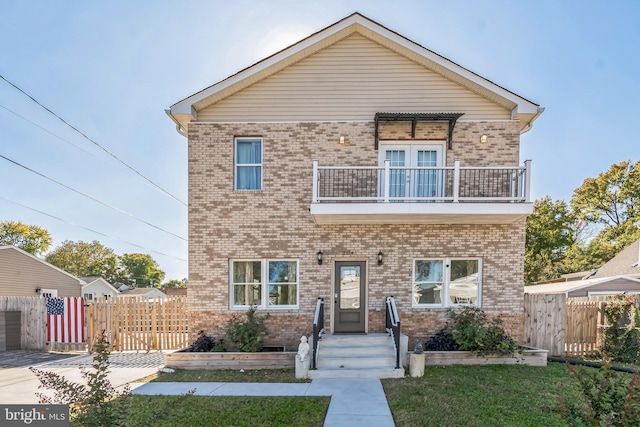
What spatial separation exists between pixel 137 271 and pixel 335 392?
84.7m

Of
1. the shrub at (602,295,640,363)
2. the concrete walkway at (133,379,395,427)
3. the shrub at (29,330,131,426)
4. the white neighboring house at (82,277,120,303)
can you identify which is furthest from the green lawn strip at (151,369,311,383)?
the white neighboring house at (82,277,120,303)

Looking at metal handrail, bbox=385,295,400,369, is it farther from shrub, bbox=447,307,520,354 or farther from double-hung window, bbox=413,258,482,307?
shrub, bbox=447,307,520,354

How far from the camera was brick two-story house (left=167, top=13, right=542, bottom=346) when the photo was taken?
29.3 feet

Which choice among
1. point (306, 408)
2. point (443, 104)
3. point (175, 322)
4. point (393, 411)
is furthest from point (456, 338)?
point (175, 322)

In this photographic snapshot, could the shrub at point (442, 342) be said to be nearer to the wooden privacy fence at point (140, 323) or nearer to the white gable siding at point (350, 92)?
the white gable siding at point (350, 92)

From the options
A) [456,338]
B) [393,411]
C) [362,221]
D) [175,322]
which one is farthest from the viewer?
[175,322]

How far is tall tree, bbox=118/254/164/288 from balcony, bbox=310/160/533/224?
80688mm

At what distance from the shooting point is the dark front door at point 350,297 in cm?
895

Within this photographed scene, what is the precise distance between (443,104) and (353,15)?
3.56m

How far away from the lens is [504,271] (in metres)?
8.98

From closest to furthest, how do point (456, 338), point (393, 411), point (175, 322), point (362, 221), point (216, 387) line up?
point (393, 411) < point (216, 387) < point (456, 338) < point (362, 221) < point (175, 322)

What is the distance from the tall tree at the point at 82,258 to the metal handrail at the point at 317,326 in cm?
5722

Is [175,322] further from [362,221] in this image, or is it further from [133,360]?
[362,221]

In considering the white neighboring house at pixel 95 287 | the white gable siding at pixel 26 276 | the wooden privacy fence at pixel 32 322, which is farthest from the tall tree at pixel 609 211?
the white neighboring house at pixel 95 287
